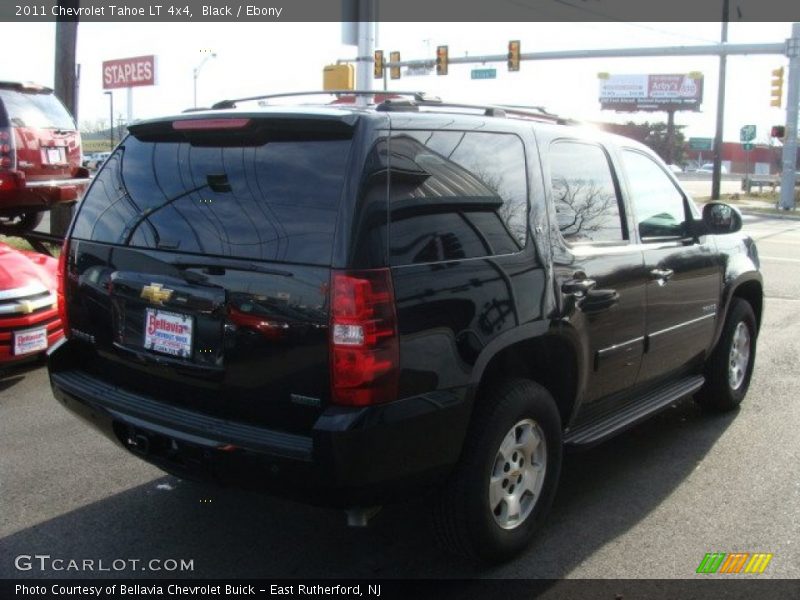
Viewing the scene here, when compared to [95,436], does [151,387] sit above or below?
above

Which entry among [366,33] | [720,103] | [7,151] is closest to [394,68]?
[720,103]

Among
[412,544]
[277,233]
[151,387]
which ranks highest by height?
[277,233]

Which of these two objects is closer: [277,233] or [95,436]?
[277,233]

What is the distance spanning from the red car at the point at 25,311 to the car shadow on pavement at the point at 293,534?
1798mm

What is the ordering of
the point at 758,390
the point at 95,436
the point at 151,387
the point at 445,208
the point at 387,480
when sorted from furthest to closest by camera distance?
the point at 758,390, the point at 95,436, the point at 151,387, the point at 445,208, the point at 387,480

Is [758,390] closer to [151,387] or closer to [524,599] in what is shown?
[524,599]

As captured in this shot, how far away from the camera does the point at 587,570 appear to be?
359 cm

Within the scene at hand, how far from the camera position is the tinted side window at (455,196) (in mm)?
3158

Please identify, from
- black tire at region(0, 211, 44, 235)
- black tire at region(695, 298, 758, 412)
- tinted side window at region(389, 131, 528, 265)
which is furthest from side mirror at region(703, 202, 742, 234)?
black tire at region(0, 211, 44, 235)

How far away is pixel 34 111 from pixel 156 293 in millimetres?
7424

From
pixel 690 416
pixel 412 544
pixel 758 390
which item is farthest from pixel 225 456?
pixel 758 390

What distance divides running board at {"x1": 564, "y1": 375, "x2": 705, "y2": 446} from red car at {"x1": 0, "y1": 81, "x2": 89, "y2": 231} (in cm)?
745

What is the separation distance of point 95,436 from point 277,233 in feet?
8.57

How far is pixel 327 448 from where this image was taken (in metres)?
2.92
